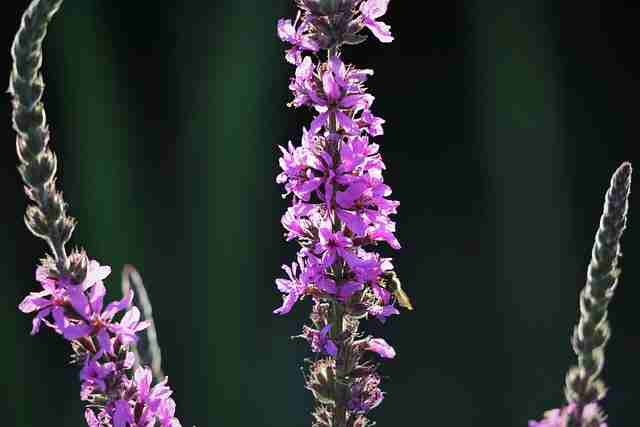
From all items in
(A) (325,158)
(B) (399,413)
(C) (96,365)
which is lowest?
(B) (399,413)

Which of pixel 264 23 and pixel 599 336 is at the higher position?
pixel 264 23

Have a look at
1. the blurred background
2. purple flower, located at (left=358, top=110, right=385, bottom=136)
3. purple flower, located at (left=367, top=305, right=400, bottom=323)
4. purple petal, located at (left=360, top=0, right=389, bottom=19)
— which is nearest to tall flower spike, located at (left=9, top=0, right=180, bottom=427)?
purple flower, located at (left=367, top=305, right=400, bottom=323)

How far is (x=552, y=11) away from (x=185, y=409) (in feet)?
7.86

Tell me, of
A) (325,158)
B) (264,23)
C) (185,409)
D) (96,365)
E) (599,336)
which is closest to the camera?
(599,336)

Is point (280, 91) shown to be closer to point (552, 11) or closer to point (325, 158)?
point (552, 11)

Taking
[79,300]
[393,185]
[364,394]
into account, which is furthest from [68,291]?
[393,185]

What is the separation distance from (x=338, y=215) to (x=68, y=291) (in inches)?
15.2

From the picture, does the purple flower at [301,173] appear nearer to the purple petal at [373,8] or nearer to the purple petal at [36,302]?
the purple petal at [373,8]

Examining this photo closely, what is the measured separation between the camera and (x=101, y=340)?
957 mm

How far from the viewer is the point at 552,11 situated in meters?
3.78

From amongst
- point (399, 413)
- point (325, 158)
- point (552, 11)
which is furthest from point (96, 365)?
point (552, 11)

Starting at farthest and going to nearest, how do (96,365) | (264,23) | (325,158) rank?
1. (264,23)
2. (325,158)
3. (96,365)

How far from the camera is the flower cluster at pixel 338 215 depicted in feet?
3.76

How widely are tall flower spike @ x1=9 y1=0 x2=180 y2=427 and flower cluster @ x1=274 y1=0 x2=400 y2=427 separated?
0.25 m
